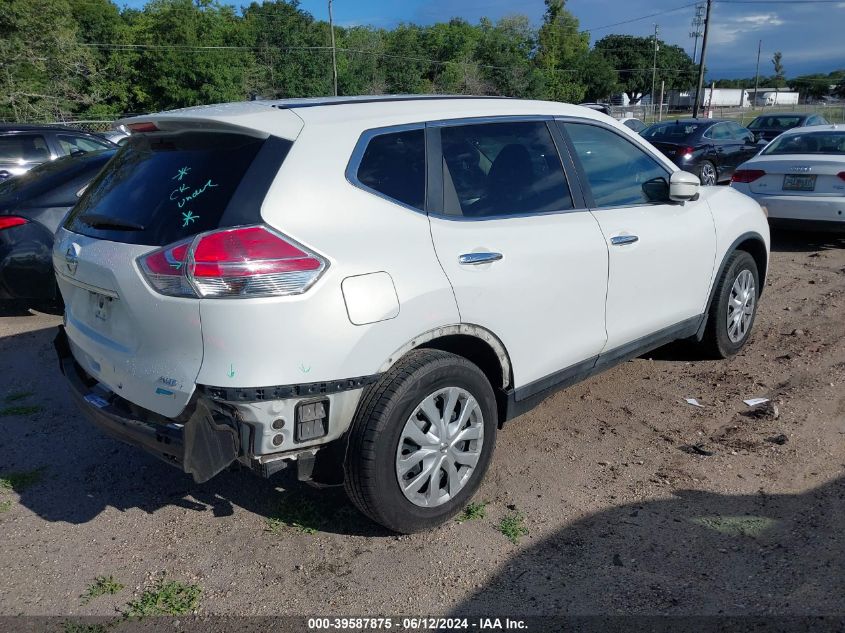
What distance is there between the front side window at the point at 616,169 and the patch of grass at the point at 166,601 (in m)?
2.83

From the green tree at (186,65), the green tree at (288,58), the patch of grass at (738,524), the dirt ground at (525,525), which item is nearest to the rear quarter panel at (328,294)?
the dirt ground at (525,525)

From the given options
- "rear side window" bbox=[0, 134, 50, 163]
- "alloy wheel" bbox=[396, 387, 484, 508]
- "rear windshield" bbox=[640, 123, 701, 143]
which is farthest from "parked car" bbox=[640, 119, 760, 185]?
"alloy wheel" bbox=[396, 387, 484, 508]

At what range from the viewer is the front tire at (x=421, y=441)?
295 centimetres

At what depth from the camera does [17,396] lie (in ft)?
16.2

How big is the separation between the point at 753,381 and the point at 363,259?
3473 mm

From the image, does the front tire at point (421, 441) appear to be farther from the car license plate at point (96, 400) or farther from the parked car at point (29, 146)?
the parked car at point (29, 146)

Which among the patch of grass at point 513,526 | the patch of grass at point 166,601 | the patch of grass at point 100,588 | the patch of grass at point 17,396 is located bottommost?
the patch of grass at point 100,588

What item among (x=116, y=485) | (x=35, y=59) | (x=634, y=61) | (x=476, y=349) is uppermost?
(x=634, y=61)

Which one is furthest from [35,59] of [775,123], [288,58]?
[775,123]

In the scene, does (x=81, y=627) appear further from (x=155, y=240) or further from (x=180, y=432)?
(x=155, y=240)

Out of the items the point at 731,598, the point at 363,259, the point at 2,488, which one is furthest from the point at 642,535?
the point at 2,488

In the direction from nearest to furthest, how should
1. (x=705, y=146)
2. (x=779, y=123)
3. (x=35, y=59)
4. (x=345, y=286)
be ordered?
(x=345, y=286)
(x=705, y=146)
(x=779, y=123)
(x=35, y=59)

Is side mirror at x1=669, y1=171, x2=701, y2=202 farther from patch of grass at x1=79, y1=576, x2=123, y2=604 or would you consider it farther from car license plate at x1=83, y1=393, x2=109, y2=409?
patch of grass at x1=79, y1=576, x2=123, y2=604

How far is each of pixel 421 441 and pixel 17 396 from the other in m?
3.30
